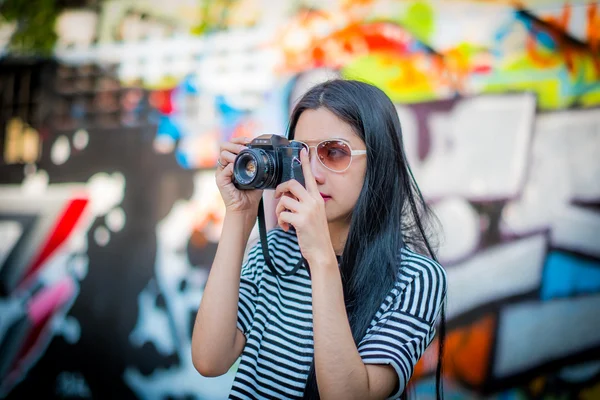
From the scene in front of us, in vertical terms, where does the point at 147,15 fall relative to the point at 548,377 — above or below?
above

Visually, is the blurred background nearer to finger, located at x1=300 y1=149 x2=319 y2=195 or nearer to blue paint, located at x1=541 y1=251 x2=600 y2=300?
blue paint, located at x1=541 y1=251 x2=600 y2=300

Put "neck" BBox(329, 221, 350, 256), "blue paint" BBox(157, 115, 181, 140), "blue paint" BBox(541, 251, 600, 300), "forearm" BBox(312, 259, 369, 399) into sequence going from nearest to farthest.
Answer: "forearm" BBox(312, 259, 369, 399), "neck" BBox(329, 221, 350, 256), "blue paint" BBox(541, 251, 600, 300), "blue paint" BBox(157, 115, 181, 140)

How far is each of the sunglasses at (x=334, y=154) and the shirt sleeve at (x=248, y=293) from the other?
0.38 m

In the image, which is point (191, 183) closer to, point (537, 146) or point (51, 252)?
point (51, 252)

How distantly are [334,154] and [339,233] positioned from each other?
0.78ft

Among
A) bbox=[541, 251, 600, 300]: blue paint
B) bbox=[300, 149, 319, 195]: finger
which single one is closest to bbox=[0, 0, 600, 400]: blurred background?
bbox=[541, 251, 600, 300]: blue paint

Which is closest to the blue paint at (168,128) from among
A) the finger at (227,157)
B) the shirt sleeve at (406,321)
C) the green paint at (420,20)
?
the green paint at (420,20)

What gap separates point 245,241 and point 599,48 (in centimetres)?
269

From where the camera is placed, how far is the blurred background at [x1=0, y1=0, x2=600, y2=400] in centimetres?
308

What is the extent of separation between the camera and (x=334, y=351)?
114 cm

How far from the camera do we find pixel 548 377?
3033mm

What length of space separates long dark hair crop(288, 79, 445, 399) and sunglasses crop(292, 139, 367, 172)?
2.2 inches

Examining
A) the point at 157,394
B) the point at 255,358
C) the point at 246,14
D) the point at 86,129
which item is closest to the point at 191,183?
the point at 86,129

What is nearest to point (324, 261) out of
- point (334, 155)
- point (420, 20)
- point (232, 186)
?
point (334, 155)
